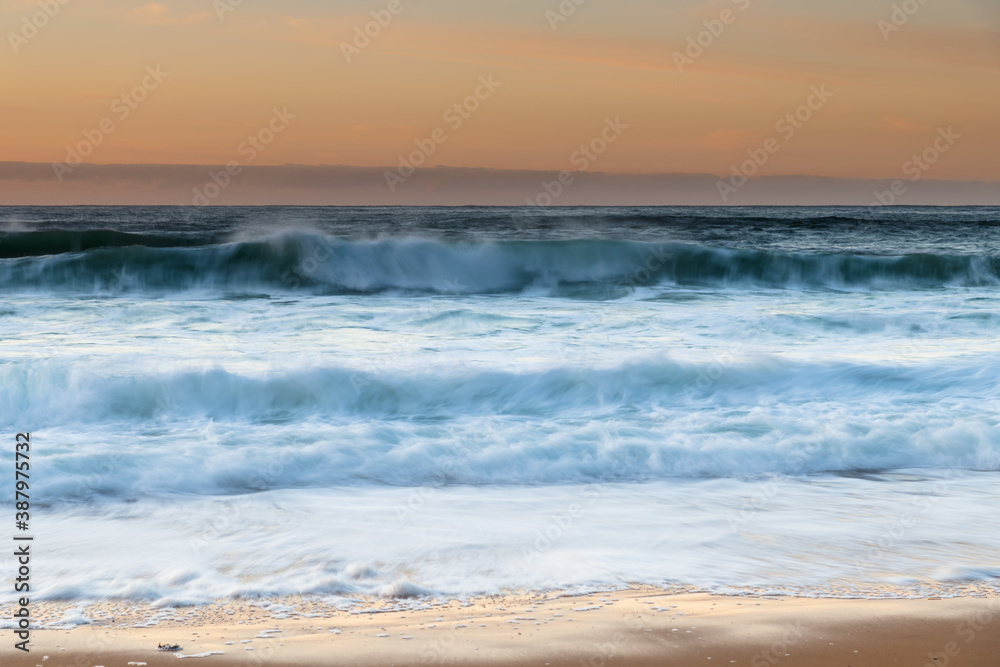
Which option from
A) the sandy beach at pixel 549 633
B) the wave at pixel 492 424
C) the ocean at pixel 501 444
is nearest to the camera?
the sandy beach at pixel 549 633

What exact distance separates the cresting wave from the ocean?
7.79ft

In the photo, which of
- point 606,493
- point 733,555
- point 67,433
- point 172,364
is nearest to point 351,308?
point 172,364

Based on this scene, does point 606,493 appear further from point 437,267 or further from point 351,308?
point 437,267

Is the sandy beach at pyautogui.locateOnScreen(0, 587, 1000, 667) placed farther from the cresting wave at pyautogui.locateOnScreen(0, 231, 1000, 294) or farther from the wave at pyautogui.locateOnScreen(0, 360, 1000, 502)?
the cresting wave at pyautogui.locateOnScreen(0, 231, 1000, 294)

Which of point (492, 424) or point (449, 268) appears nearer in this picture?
point (492, 424)

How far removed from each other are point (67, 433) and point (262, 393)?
1.47 metres

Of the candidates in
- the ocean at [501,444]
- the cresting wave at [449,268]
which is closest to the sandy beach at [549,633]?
the ocean at [501,444]

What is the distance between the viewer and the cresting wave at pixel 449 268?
1580 cm

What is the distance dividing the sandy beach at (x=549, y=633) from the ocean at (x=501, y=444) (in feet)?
0.58

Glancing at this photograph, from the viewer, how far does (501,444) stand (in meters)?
5.65

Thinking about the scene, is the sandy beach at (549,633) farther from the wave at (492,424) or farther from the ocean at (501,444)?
the wave at (492,424)

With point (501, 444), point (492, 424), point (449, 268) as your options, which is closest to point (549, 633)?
point (501, 444)

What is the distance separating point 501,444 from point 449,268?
12349mm

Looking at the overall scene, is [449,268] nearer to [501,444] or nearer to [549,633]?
[501,444]
